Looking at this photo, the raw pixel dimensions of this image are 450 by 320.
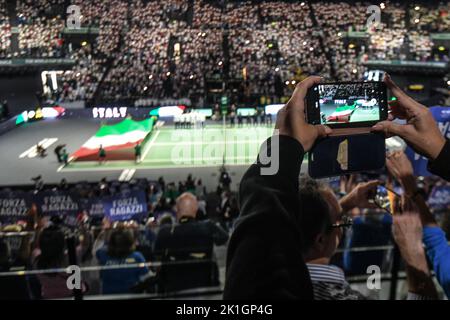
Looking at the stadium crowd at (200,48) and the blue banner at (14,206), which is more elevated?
the stadium crowd at (200,48)

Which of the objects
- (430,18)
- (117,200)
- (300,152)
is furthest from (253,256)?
(430,18)

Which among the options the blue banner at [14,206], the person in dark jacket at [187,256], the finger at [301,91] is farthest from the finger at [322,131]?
the blue banner at [14,206]

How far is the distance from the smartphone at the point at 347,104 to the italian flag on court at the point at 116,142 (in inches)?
739

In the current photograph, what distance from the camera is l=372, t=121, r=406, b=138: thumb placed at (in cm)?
215

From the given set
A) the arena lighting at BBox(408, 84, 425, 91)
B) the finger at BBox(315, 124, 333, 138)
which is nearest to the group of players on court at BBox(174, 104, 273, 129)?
the arena lighting at BBox(408, 84, 425, 91)

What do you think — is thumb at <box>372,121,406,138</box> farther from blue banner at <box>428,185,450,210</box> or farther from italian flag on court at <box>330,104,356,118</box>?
blue banner at <box>428,185,450,210</box>

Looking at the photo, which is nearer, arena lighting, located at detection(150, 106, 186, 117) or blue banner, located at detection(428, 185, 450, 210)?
blue banner, located at detection(428, 185, 450, 210)

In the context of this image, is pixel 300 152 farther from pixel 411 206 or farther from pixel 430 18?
pixel 430 18

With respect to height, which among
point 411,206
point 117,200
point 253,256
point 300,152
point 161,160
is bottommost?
point 161,160

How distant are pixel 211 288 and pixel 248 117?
2255cm

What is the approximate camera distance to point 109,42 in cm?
4384

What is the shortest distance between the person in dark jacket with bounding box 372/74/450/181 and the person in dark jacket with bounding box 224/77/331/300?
0.79 m

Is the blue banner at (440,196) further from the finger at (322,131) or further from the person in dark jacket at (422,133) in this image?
the finger at (322,131)

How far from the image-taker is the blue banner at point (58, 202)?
925 centimetres
